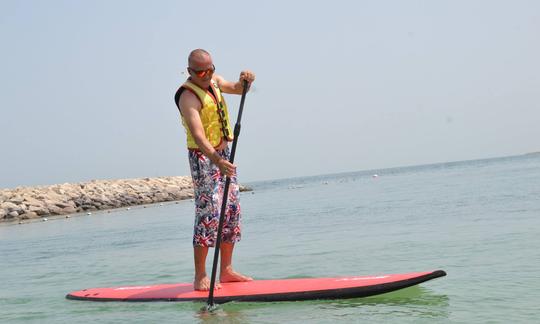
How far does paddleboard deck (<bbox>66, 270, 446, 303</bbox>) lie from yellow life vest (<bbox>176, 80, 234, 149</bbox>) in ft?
4.22

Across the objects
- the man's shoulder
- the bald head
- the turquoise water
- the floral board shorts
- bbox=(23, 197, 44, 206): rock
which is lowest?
the turquoise water

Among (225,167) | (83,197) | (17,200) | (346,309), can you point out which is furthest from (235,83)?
(83,197)

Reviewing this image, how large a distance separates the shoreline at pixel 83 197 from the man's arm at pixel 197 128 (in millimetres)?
27381

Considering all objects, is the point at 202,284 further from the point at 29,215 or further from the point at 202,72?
the point at 29,215

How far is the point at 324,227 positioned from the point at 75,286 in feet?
20.8

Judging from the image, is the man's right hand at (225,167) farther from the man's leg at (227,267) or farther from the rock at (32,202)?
the rock at (32,202)

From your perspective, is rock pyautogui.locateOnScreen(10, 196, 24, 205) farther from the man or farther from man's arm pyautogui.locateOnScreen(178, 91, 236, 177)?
man's arm pyautogui.locateOnScreen(178, 91, 236, 177)

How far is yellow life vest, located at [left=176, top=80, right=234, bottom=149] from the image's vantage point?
19.0 feet

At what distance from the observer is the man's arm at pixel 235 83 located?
5.90 m

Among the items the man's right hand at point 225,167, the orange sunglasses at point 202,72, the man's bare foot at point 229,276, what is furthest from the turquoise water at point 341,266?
the orange sunglasses at point 202,72

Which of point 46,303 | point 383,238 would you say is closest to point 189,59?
point 46,303

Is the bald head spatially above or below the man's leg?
above

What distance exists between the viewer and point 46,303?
659 cm

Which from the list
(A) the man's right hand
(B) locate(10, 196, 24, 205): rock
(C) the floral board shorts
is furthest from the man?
(B) locate(10, 196, 24, 205): rock
